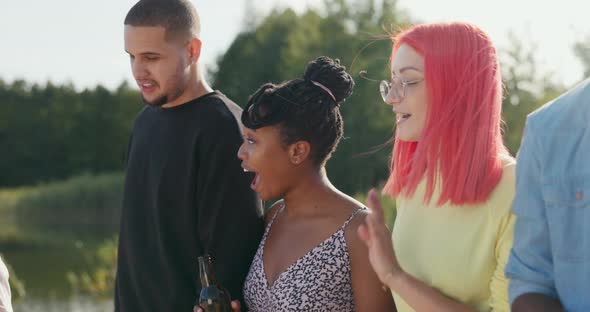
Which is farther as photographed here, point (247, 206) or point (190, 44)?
point (190, 44)

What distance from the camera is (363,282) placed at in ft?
8.54

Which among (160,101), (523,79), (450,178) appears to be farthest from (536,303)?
(523,79)

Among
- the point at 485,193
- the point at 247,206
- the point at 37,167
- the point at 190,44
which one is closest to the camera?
the point at 485,193

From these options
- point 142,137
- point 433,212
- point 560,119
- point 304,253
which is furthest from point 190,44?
point 560,119

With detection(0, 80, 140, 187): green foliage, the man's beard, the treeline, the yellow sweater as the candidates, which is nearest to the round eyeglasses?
the yellow sweater

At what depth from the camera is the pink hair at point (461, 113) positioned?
7.15ft

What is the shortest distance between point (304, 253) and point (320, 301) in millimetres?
147

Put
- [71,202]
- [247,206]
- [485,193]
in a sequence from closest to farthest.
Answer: [485,193] < [247,206] < [71,202]

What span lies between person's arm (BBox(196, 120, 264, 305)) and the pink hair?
806mm

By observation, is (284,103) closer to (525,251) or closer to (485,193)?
(485,193)

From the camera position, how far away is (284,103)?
272 cm

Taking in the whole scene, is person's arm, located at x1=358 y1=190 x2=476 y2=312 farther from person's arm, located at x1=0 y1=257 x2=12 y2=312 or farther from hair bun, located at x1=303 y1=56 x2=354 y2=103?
person's arm, located at x1=0 y1=257 x2=12 y2=312

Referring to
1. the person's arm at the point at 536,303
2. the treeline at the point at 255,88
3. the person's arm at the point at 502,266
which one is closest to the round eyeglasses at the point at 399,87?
the person's arm at the point at 502,266

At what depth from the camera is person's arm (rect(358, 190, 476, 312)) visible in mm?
2084
